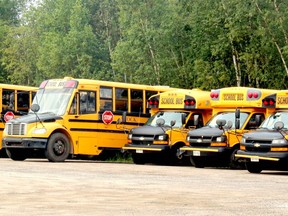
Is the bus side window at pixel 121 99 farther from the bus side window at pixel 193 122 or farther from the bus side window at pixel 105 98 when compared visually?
the bus side window at pixel 193 122

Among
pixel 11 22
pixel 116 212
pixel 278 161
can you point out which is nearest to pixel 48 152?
pixel 278 161

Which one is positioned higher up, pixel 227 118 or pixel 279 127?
pixel 227 118

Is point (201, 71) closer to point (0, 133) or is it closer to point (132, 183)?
point (0, 133)

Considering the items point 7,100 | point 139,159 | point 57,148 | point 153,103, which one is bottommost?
point 139,159

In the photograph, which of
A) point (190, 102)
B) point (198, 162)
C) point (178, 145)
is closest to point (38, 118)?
point (178, 145)

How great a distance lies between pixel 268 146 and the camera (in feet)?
82.7

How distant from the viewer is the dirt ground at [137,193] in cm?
1409

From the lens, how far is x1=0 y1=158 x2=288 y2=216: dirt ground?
46.2 feet

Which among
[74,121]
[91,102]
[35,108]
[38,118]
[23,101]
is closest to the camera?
[38,118]

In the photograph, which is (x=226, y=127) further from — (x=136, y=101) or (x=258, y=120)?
(x=136, y=101)

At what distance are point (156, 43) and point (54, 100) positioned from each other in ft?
101

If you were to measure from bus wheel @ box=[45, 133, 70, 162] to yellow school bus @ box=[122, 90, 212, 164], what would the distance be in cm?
205

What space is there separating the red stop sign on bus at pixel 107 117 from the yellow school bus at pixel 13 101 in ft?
16.4

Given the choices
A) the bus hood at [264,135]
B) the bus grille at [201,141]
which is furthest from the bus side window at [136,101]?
the bus hood at [264,135]
